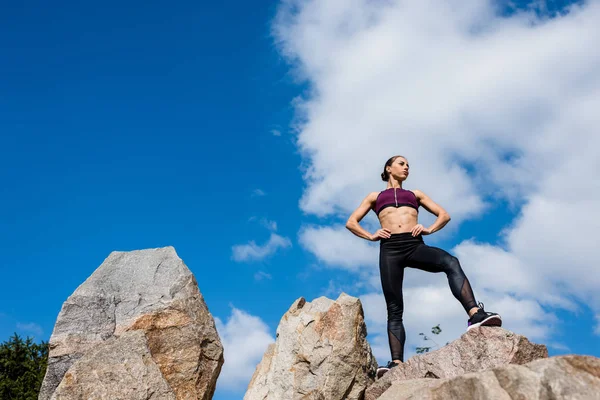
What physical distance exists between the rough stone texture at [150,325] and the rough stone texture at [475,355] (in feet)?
11.2

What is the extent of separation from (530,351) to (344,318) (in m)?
2.75

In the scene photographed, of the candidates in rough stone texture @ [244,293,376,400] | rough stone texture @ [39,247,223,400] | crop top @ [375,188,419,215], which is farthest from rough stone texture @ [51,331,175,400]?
crop top @ [375,188,419,215]

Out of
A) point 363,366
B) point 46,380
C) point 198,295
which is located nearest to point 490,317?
point 363,366

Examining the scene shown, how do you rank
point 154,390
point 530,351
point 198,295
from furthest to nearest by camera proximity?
point 198,295 → point 154,390 → point 530,351

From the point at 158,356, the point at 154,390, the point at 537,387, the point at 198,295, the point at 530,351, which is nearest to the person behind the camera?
the point at 537,387

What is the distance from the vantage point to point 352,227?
10141mm

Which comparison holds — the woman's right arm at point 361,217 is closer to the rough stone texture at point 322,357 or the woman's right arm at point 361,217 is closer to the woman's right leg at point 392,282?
the woman's right leg at point 392,282

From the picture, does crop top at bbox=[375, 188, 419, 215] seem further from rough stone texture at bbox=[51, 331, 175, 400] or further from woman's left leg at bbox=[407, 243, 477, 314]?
rough stone texture at bbox=[51, 331, 175, 400]

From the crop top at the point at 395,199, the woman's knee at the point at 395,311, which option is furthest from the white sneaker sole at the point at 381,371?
the crop top at the point at 395,199

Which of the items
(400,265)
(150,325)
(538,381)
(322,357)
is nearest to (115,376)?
(150,325)

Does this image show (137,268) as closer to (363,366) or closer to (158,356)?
(158,356)

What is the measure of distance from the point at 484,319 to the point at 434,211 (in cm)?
229

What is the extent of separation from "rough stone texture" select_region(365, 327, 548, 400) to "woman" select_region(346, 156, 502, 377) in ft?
0.82

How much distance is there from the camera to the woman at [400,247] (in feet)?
30.1
